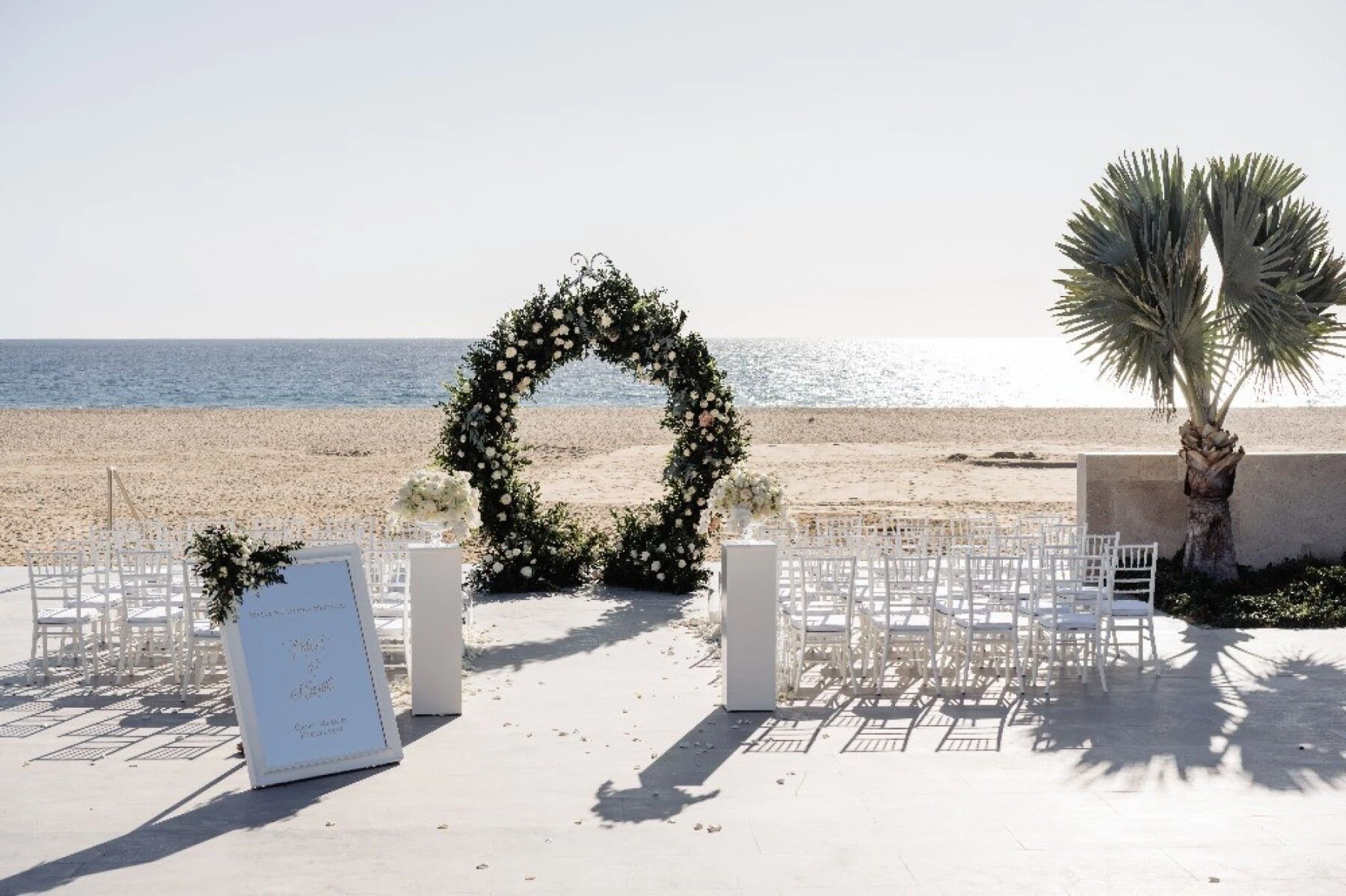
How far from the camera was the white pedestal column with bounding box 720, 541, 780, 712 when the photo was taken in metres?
8.20

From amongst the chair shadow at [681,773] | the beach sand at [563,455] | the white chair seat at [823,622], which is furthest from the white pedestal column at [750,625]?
the beach sand at [563,455]

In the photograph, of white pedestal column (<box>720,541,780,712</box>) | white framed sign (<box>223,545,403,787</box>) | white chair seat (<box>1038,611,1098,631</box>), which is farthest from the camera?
white chair seat (<box>1038,611,1098,631</box>)

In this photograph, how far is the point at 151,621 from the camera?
8781 millimetres

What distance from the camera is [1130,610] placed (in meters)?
9.26

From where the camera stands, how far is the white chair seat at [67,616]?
8766 mm

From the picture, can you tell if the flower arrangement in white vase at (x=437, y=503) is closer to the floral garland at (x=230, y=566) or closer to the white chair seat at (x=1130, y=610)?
the floral garland at (x=230, y=566)

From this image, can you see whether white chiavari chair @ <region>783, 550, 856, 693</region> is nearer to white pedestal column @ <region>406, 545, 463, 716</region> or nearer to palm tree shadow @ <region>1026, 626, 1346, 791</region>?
palm tree shadow @ <region>1026, 626, 1346, 791</region>

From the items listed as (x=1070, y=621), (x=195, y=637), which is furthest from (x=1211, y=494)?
(x=195, y=637)

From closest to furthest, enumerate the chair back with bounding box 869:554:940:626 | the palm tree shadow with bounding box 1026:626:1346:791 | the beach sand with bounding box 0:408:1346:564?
1. the palm tree shadow with bounding box 1026:626:1346:791
2. the chair back with bounding box 869:554:940:626
3. the beach sand with bounding box 0:408:1346:564

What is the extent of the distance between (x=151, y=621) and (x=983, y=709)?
5485 mm

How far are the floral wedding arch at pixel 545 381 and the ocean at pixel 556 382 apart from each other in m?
25.0

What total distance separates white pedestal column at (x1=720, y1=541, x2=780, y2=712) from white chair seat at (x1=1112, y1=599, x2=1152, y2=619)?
2693 millimetres

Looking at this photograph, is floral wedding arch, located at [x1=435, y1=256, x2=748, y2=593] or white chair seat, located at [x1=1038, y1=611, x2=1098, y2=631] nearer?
white chair seat, located at [x1=1038, y1=611, x2=1098, y2=631]

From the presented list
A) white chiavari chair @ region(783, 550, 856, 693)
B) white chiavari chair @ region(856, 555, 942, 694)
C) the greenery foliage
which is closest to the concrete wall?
the greenery foliage
